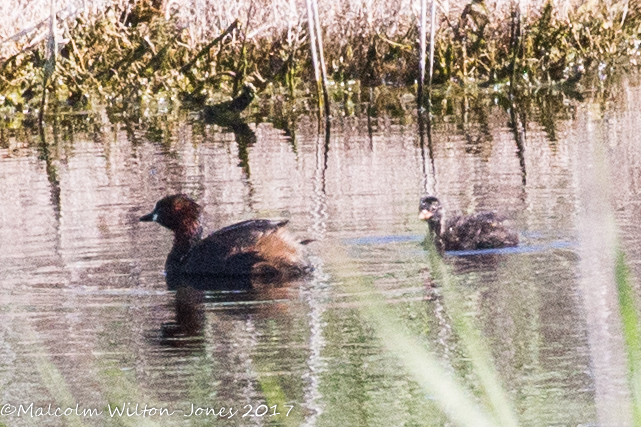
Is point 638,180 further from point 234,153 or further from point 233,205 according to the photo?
point 234,153

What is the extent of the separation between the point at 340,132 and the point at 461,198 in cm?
536

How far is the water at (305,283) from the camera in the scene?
5.31 meters

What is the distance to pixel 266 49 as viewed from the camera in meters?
21.3

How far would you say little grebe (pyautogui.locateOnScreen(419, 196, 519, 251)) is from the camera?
8.39m

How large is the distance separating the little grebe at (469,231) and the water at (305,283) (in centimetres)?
11

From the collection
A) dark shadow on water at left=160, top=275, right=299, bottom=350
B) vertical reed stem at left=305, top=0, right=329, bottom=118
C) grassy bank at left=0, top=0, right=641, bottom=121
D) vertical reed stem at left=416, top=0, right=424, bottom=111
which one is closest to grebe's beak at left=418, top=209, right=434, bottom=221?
dark shadow on water at left=160, top=275, right=299, bottom=350

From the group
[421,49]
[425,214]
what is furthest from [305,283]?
[421,49]

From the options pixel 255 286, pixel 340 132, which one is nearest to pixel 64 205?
pixel 255 286

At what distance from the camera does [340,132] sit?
1539 cm

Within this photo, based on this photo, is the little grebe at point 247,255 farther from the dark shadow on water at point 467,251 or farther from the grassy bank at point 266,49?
the grassy bank at point 266,49

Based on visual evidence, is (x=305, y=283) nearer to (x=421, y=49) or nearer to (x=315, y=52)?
(x=421, y=49)

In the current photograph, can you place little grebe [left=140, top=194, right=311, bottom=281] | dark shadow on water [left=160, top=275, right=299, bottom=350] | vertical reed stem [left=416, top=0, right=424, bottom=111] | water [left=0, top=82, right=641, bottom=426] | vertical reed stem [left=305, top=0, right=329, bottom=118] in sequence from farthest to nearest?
1. vertical reed stem [left=416, top=0, right=424, bottom=111]
2. vertical reed stem [left=305, top=0, right=329, bottom=118]
3. little grebe [left=140, top=194, right=311, bottom=281]
4. dark shadow on water [left=160, top=275, right=299, bottom=350]
5. water [left=0, top=82, right=641, bottom=426]

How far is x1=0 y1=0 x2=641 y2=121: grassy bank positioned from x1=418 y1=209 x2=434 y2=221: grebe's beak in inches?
428

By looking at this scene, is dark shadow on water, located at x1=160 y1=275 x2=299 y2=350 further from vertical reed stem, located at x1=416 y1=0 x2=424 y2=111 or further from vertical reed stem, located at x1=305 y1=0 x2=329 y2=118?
vertical reed stem, located at x1=416 y1=0 x2=424 y2=111
